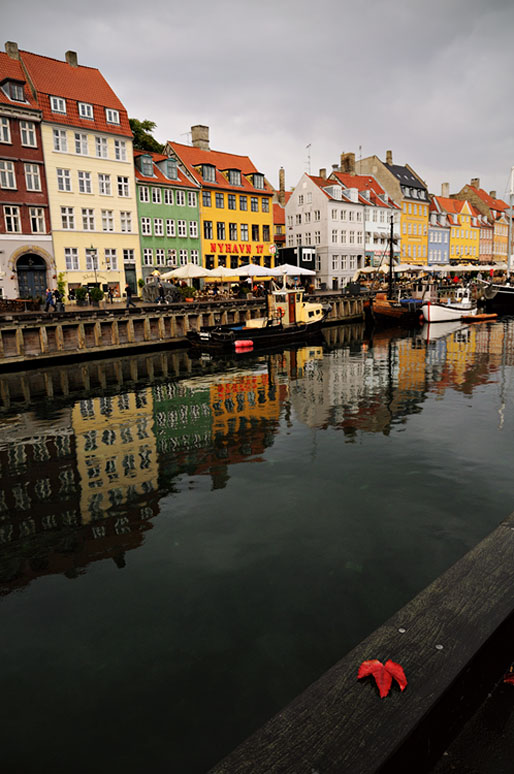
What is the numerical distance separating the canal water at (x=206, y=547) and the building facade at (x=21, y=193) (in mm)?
24010

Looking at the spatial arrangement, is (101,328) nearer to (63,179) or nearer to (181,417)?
(181,417)

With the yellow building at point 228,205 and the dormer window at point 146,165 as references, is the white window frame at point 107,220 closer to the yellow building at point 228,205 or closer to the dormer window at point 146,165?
the dormer window at point 146,165

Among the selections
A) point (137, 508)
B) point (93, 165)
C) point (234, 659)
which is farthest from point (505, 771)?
point (93, 165)

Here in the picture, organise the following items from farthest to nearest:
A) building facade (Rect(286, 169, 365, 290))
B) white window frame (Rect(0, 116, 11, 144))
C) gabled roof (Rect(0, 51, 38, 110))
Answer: building facade (Rect(286, 169, 365, 290))
gabled roof (Rect(0, 51, 38, 110))
white window frame (Rect(0, 116, 11, 144))

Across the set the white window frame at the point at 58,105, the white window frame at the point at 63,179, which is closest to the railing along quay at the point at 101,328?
the white window frame at the point at 63,179

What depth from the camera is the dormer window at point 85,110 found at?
→ 147 ft

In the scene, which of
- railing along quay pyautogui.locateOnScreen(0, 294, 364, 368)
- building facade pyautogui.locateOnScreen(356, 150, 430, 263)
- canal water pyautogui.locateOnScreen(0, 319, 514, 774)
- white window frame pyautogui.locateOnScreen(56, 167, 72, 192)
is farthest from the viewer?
building facade pyautogui.locateOnScreen(356, 150, 430, 263)

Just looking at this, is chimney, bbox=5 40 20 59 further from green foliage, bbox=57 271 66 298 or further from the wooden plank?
the wooden plank

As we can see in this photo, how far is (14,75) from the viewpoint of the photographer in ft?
137

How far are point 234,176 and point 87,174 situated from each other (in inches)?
748

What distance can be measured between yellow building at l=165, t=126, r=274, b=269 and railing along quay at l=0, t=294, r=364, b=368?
58.4 ft

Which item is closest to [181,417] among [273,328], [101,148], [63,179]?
[273,328]

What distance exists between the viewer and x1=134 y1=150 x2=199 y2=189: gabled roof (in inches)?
2000

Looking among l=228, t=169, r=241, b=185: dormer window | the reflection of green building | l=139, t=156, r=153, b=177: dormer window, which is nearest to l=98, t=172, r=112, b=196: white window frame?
l=139, t=156, r=153, b=177: dormer window
